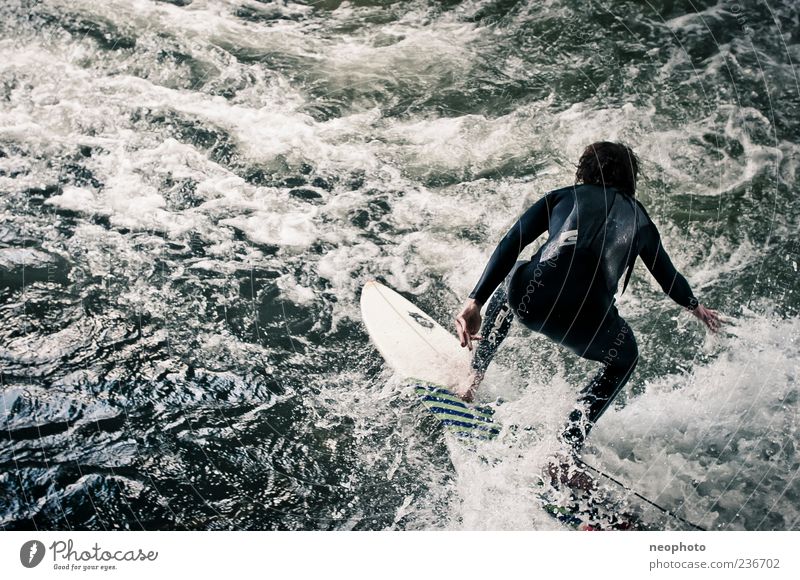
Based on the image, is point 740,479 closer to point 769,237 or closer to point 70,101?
point 769,237

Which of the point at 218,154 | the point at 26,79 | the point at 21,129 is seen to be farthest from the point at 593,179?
the point at 26,79

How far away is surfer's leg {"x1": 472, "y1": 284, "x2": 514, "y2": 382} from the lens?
194 centimetres

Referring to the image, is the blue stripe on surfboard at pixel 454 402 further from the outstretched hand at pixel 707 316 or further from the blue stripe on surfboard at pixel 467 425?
the outstretched hand at pixel 707 316

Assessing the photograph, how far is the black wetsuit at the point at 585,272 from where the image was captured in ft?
A: 5.72

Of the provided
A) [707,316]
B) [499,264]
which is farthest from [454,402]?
[707,316]

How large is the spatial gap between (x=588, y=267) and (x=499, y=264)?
21cm

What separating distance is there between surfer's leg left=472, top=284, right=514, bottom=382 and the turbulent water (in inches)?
7.6

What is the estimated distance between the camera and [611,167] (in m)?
1.79

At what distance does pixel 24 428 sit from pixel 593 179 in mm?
1603

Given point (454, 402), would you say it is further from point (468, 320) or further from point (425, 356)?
point (468, 320)

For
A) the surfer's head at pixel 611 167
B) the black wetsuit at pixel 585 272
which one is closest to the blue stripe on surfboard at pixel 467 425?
the black wetsuit at pixel 585 272

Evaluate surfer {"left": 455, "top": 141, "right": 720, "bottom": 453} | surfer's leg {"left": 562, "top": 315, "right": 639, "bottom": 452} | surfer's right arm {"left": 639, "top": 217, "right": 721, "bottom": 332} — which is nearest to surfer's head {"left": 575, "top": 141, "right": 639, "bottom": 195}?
surfer {"left": 455, "top": 141, "right": 720, "bottom": 453}

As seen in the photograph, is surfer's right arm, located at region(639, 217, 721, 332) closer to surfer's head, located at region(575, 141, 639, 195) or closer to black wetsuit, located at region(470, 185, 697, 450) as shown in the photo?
black wetsuit, located at region(470, 185, 697, 450)

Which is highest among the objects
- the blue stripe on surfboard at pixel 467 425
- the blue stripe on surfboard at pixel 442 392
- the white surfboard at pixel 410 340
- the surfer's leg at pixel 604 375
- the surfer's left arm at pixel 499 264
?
the surfer's left arm at pixel 499 264
